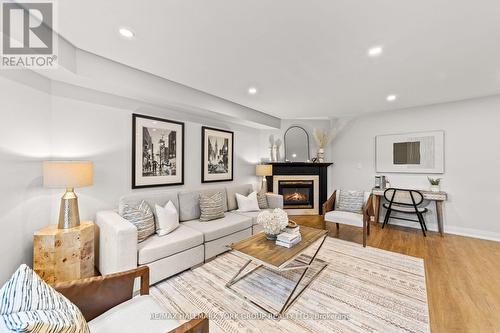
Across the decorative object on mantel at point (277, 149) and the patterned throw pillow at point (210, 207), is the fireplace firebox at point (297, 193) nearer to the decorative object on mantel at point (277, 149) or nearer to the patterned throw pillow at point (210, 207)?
the decorative object on mantel at point (277, 149)

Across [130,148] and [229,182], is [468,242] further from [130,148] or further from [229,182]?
[130,148]

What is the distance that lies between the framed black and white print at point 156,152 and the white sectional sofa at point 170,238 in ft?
1.06

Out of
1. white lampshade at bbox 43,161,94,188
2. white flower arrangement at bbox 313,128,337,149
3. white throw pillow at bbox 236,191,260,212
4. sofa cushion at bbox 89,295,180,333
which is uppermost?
white flower arrangement at bbox 313,128,337,149

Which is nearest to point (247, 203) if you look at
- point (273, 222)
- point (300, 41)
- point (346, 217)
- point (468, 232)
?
point (273, 222)

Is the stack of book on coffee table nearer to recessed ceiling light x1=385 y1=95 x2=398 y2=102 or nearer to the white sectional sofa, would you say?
the white sectional sofa

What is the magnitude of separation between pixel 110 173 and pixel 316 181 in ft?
13.7

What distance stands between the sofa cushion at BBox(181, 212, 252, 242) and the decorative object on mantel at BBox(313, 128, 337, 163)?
2.76m

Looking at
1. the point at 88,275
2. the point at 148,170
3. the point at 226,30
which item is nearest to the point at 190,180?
the point at 148,170

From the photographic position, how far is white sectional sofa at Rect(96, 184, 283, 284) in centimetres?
199

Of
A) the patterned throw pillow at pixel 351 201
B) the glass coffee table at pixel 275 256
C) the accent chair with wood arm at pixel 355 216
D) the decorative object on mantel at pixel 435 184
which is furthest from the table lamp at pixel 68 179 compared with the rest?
the decorative object on mantel at pixel 435 184

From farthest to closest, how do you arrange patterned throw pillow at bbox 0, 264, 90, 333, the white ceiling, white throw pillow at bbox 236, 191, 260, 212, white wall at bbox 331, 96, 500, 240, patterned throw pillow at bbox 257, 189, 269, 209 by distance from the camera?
patterned throw pillow at bbox 257, 189, 269, 209, white throw pillow at bbox 236, 191, 260, 212, white wall at bbox 331, 96, 500, 240, the white ceiling, patterned throw pillow at bbox 0, 264, 90, 333

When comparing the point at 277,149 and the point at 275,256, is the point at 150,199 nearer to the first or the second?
the point at 275,256

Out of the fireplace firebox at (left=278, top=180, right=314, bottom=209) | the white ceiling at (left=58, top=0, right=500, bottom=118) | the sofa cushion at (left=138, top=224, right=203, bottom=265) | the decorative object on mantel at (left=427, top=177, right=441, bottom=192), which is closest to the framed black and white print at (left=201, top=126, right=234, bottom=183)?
the white ceiling at (left=58, top=0, right=500, bottom=118)

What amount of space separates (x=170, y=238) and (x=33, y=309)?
5.28 feet
